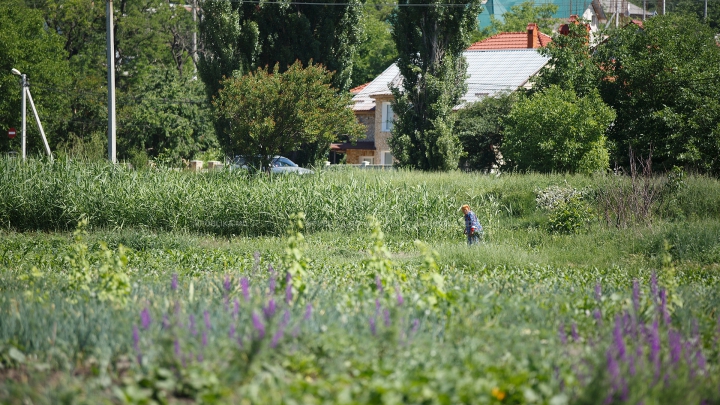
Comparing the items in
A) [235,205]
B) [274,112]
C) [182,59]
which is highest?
[182,59]

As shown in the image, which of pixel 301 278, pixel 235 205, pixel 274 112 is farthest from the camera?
pixel 274 112

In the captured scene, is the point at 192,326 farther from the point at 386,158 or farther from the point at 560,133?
the point at 386,158

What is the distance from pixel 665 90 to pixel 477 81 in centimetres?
1556

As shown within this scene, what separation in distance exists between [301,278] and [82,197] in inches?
505

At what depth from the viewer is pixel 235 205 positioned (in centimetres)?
1834

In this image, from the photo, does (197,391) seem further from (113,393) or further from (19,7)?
(19,7)

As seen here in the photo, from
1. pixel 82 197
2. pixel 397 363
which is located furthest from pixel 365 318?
pixel 82 197

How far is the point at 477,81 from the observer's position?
4181 centimetres

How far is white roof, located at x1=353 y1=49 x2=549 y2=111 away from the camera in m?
40.2

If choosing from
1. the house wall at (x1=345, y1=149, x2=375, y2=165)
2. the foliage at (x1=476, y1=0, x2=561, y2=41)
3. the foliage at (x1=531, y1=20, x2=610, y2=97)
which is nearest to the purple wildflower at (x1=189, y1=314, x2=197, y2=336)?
the foliage at (x1=531, y1=20, x2=610, y2=97)

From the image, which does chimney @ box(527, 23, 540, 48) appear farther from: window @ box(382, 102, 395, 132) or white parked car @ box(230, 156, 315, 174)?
white parked car @ box(230, 156, 315, 174)

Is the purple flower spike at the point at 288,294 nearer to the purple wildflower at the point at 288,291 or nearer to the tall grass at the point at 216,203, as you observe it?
the purple wildflower at the point at 288,291

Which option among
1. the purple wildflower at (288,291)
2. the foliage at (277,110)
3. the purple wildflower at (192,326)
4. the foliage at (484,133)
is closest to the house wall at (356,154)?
the foliage at (484,133)

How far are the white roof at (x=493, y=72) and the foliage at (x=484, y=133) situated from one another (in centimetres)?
654
